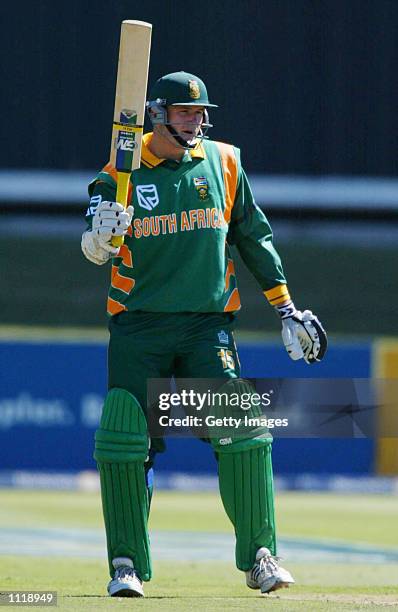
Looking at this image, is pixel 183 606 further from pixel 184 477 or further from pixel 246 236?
pixel 184 477

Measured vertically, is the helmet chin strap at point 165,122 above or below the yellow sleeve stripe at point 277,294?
above

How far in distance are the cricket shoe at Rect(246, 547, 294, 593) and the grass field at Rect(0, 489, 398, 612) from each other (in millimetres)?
55

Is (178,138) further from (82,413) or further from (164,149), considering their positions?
(82,413)

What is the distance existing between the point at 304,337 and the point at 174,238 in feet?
2.19

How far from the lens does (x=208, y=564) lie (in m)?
7.50

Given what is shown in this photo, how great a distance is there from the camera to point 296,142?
2342 cm

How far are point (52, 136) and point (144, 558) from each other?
18.0 m

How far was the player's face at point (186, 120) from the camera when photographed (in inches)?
221

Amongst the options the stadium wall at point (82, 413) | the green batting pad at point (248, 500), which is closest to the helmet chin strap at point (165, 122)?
the green batting pad at point (248, 500)

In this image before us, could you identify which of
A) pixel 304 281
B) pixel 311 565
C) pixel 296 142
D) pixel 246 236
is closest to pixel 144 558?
pixel 246 236

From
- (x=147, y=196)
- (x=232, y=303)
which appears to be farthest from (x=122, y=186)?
(x=232, y=303)

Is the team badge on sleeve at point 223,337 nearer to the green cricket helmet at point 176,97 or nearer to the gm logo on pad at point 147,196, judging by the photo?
the gm logo on pad at point 147,196

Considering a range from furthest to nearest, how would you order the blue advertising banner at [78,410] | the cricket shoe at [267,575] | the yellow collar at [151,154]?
the blue advertising banner at [78,410], the yellow collar at [151,154], the cricket shoe at [267,575]

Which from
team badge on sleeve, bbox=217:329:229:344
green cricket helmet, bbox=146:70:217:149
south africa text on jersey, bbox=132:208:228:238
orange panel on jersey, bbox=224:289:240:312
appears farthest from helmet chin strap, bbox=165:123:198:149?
team badge on sleeve, bbox=217:329:229:344
